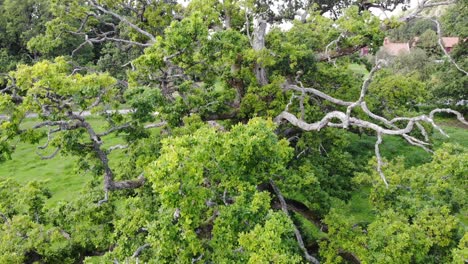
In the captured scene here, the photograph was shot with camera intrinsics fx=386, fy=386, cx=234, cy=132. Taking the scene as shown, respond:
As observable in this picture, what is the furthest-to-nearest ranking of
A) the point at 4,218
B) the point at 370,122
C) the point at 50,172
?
the point at 50,172 → the point at 4,218 → the point at 370,122

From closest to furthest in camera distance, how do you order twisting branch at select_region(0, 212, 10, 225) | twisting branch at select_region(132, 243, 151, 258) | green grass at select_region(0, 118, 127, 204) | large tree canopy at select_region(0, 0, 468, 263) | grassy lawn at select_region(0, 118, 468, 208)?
large tree canopy at select_region(0, 0, 468, 263), twisting branch at select_region(132, 243, 151, 258), twisting branch at select_region(0, 212, 10, 225), green grass at select_region(0, 118, 127, 204), grassy lawn at select_region(0, 118, 468, 208)

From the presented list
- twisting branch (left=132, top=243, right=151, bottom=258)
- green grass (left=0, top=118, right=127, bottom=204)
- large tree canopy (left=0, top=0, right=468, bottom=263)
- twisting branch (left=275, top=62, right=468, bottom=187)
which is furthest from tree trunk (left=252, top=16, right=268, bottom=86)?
green grass (left=0, top=118, right=127, bottom=204)

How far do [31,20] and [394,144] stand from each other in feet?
103

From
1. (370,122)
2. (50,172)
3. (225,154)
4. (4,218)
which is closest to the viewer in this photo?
(225,154)

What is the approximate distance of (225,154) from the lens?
611 centimetres

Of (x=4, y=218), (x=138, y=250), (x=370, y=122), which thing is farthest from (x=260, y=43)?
(x=4, y=218)

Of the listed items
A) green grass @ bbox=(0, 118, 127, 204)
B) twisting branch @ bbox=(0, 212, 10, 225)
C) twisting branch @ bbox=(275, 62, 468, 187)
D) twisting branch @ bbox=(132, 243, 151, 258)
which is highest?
twisting branch @ bbox=(275, 62, 468, 187)

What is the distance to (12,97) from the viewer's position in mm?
7344

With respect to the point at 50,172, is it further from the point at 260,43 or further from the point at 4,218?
the point at 260,43

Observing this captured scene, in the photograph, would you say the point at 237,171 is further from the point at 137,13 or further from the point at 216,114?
the point at 137,13

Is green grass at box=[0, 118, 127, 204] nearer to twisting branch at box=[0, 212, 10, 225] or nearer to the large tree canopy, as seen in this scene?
the large tree canopy

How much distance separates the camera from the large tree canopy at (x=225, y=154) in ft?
20.3

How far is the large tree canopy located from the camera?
6.19 m

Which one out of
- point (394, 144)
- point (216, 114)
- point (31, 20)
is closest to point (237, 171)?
point (216, 114)
